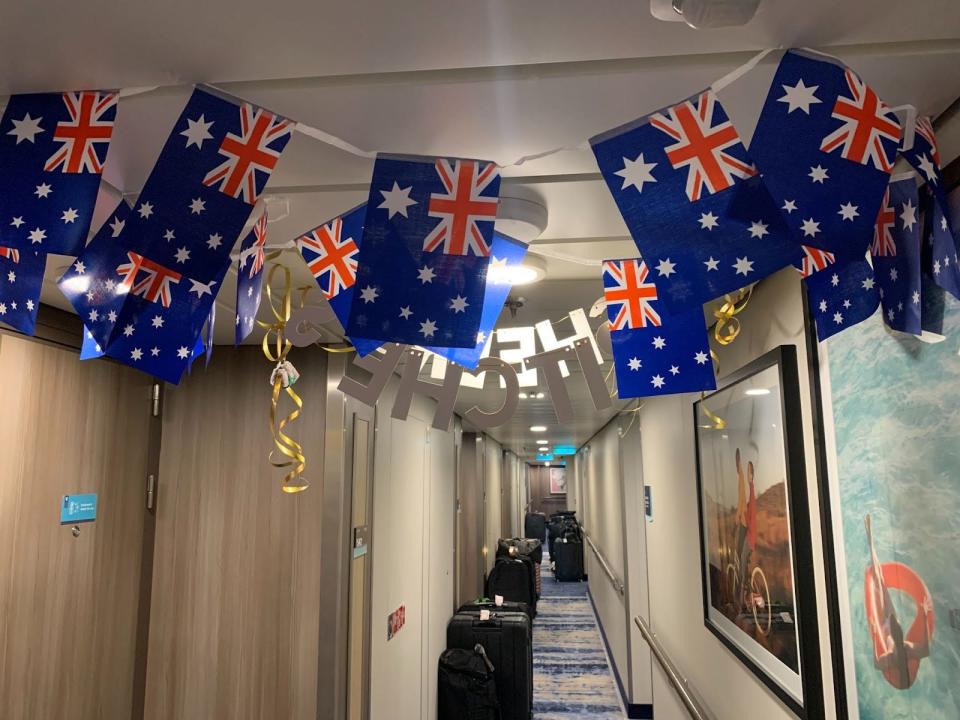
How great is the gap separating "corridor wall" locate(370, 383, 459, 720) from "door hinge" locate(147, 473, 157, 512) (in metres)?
0.92

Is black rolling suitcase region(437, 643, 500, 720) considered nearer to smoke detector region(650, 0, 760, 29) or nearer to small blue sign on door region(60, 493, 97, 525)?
small blue sign on door region(60, 493, 97, 525)

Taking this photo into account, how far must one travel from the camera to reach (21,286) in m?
0.95

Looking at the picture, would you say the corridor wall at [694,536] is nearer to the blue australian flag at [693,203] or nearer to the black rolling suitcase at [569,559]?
the blue australian flag at [693,203]

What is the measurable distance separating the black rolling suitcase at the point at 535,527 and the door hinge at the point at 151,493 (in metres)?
14.7

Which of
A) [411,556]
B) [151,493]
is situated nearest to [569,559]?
[411,556]

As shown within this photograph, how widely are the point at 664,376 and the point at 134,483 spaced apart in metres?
2.14

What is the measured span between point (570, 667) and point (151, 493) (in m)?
4.94

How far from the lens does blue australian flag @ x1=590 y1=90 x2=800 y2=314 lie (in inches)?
33.8

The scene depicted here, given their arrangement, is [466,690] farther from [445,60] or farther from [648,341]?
[445,60]

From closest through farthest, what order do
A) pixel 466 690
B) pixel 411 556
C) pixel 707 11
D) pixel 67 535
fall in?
1. pixel 707 11
2. pixel 67 535
3. pixel 411 556
4. pixel 466 690

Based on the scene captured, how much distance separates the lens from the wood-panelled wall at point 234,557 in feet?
8.32

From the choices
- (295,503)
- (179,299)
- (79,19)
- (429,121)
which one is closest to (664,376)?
(429,121)

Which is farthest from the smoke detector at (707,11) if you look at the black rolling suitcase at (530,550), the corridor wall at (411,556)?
the black rolling suitcase at (530,550)

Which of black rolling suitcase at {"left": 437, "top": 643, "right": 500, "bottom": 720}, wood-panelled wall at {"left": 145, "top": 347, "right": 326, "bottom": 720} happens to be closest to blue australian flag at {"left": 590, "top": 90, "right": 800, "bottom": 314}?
wood-panelled wall at {"left": 145, "top": 347, "right": 326, "bottom": 720}
